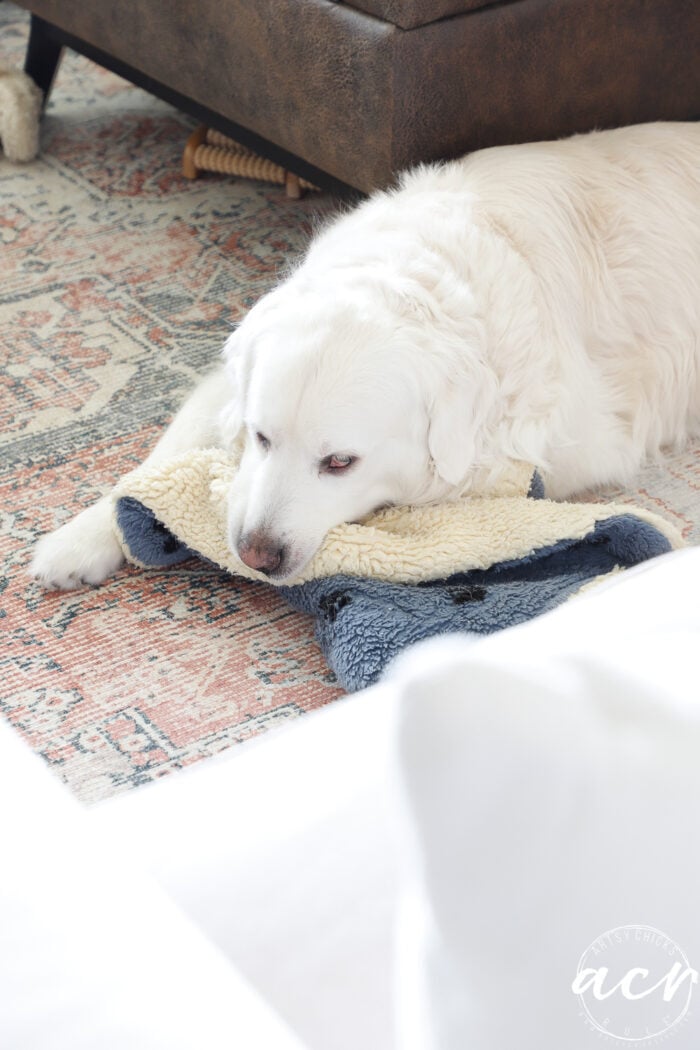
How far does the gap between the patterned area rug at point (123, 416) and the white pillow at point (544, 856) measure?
102 centimetres

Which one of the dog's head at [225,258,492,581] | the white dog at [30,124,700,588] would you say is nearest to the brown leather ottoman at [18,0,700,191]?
the white dog at [30,124,700,588]

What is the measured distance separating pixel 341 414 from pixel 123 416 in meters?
0.65

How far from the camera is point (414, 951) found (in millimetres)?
379

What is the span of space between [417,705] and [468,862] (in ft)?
0.17

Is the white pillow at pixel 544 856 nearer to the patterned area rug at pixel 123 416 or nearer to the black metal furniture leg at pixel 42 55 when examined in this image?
the patterned area rug at pixel 123 416

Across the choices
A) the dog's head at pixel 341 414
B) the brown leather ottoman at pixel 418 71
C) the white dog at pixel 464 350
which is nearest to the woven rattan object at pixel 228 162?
the brown leather ottoman at pixel 418 71

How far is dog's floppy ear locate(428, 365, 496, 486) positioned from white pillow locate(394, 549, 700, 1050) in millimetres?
1260

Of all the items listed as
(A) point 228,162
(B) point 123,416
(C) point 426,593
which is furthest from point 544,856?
(A) point 228,162

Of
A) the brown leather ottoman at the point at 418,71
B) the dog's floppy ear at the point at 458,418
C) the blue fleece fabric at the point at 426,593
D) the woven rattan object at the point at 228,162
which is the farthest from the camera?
the woven rattan object at the point at 228,162

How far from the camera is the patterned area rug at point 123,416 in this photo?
57.7 inches

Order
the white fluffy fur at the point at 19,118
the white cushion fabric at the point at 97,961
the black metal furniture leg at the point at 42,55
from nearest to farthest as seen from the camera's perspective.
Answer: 1. the white cushion fabric at the point at 97,961
2. the white fluffy fur at the point at 19,118
3. the black metal furniture leg at the point at 42,55

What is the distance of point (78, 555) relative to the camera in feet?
5.47

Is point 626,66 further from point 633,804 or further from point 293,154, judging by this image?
point 633,804

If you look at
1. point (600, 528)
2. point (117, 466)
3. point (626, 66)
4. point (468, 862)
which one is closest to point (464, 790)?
point (468, 862)
